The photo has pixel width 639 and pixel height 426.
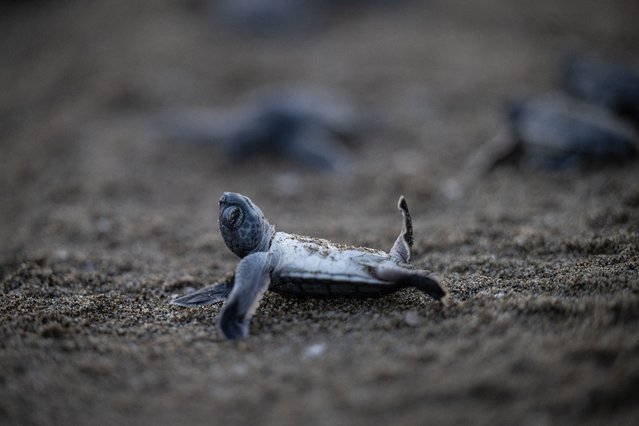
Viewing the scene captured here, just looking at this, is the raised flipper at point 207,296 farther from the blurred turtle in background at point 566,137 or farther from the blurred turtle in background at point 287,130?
the blurred turtle in background at point 566,137

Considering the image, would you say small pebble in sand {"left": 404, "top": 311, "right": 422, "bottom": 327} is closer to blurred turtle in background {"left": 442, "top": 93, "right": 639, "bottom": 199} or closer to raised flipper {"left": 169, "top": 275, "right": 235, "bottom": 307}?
raised flipper {"left": 169, "top": 275, "right": 235, "bottom": 307}

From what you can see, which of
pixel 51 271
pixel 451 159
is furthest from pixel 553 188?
pixel 51 271

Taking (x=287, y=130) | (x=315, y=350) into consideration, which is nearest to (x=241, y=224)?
(x=315, y=350)

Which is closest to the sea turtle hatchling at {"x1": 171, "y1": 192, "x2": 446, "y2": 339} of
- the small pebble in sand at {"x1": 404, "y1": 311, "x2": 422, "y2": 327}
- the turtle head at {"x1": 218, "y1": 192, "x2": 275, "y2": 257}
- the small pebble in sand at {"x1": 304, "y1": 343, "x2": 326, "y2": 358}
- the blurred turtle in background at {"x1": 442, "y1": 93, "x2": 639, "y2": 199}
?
the turtle head at {"x1": 218, "y1": 192, "x2": 275, "y2": 257}

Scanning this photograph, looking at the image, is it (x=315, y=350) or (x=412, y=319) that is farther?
(x=412, y=319)

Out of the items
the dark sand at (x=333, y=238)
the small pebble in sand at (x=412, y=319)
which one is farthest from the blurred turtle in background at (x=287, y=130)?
the small pebble in sand at (x=412, y=319)

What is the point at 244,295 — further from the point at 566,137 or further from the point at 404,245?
the point at 566,137
